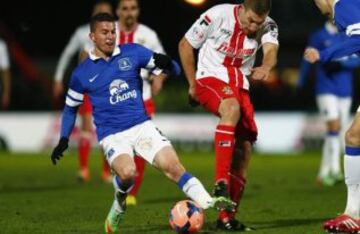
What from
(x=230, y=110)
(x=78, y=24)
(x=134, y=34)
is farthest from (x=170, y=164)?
(x=78, y=24)

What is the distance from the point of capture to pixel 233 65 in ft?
32.6

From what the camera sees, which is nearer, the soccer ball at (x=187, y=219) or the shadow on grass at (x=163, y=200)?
the soccer ball at (x=187, y=219)

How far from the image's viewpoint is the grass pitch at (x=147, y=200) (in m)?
9.98

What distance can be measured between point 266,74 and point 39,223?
2685mm

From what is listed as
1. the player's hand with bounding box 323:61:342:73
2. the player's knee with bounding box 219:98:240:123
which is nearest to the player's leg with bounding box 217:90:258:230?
the player's knee with bounding box 219:98:240:123

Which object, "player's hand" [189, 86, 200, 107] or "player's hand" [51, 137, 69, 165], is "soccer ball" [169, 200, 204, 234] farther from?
"player's hand" [189, 86, 200, 107]

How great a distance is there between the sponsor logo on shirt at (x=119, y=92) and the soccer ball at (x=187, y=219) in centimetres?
143

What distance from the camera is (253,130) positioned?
9852 millimetres

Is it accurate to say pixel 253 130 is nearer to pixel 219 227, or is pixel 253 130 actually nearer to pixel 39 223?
pixel 219 227

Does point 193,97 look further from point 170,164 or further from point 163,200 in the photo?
point 163,200

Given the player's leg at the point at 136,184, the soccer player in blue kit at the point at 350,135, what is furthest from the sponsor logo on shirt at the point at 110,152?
the player's leg at the point at 136,184

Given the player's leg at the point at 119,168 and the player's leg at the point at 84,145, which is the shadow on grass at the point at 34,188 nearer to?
the player's leg at the point at 84,145

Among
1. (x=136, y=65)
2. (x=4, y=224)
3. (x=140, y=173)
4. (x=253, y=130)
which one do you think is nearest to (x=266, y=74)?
(x=253, y=130)

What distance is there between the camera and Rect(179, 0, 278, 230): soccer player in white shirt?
960 centimetres
